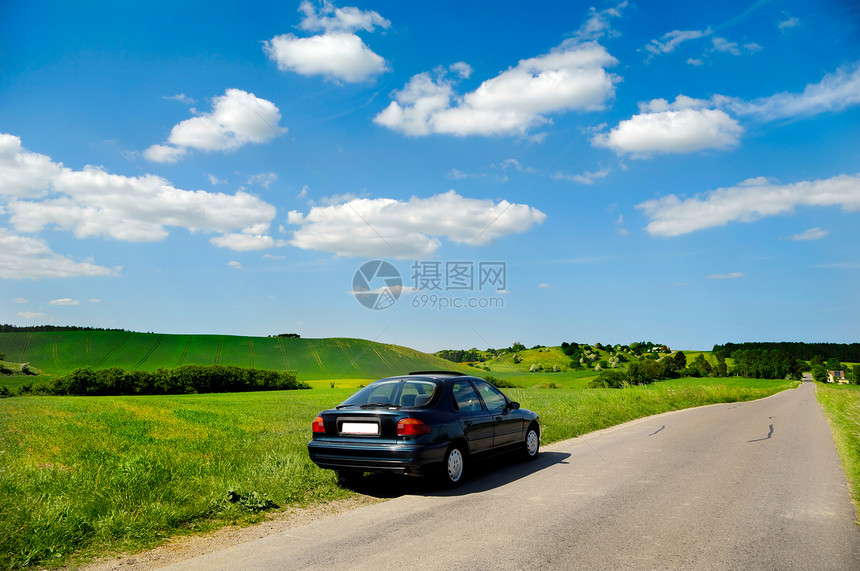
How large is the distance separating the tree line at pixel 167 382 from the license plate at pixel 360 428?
54343mm

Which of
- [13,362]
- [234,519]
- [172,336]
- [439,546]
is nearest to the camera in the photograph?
[439,546]

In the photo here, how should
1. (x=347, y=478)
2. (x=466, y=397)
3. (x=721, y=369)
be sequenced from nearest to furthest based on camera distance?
1. (x=347, y=478)
2. (x=466, y=397)
3. (x=721, y=369)

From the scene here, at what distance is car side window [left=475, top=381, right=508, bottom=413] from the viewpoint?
8.69m

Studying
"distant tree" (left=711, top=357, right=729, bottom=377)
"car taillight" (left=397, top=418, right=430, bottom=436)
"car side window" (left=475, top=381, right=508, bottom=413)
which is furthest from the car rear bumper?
"distant tree" (left=711, top=357, right=729, bottom=377)

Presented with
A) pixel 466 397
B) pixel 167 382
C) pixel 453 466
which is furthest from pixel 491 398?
pixel 167 382

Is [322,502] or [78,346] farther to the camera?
[78,346]

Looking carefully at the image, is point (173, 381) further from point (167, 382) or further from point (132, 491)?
point (132, 491)

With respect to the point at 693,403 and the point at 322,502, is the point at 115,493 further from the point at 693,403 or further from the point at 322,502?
the point at 693,403

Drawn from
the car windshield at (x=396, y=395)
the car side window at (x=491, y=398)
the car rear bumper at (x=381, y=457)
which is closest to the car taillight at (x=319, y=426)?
the car rear bumper at (x=381, y=457)

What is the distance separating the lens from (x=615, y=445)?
11.5 m

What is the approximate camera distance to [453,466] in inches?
290

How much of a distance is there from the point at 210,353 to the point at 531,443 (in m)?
71.6

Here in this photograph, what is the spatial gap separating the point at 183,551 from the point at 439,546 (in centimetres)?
233

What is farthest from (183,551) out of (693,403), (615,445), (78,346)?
(78,346)
